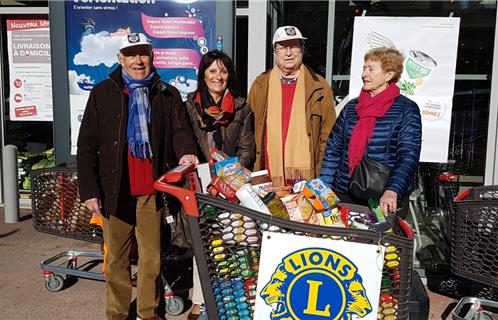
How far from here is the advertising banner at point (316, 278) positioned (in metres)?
2.05

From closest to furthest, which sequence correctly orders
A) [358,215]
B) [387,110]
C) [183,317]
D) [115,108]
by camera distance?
[358,215]
[387,110]
[115,108]
[183,317]

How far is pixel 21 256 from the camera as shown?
4992 mm

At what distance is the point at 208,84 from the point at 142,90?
1.60 feet

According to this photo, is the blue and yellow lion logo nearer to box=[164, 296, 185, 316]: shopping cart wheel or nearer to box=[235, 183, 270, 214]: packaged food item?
box=[235, 183, 270, 214]: packaged food item

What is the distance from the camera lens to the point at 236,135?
354 centimetres

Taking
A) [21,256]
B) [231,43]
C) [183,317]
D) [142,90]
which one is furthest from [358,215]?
[21,256]

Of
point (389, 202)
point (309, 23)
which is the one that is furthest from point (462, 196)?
point (309, 23)

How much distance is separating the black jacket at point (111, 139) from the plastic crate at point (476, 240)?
1764mm

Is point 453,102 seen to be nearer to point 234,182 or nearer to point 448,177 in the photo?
point 448,177

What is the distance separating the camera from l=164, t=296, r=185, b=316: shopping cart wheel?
383cm

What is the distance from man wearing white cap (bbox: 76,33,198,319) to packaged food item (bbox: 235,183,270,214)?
0.86 meters

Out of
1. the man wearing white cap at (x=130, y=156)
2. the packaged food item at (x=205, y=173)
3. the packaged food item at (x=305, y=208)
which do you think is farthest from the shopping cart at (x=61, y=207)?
the packaged food item at (x=305, y=208)

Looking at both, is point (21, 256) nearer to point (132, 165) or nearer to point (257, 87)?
point (132, 165)

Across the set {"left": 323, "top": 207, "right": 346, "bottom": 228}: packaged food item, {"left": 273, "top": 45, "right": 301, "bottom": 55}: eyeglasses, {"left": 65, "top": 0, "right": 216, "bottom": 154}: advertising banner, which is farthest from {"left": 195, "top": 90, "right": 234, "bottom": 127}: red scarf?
{"left": 65, "top": 0, "right": 216, "bottom": 154}: advertising banner
